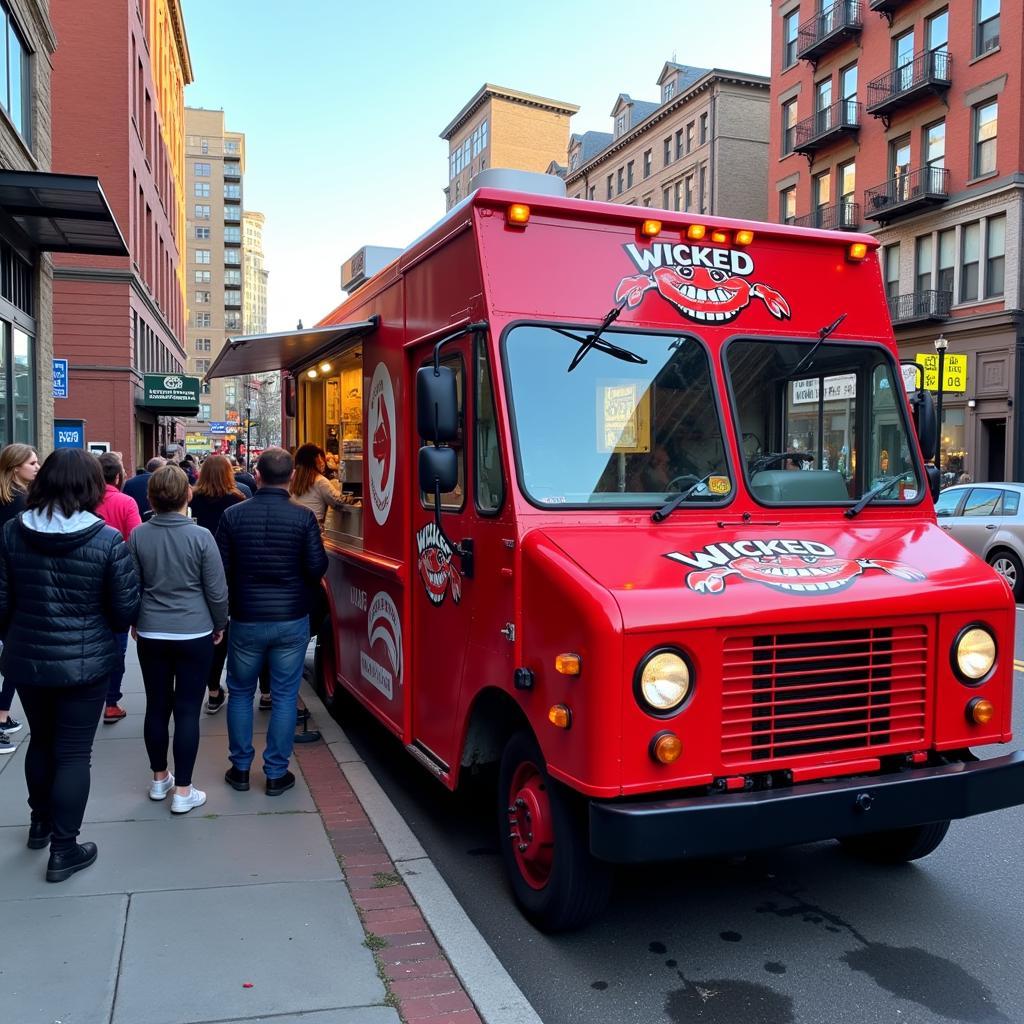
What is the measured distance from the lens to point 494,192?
4227mm

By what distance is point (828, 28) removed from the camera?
33.6 m

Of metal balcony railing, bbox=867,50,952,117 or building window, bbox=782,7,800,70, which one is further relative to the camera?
building window, bbox=782,7,800,70

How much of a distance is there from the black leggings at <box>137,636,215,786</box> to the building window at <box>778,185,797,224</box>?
116ft

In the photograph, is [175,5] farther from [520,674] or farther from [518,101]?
[520,674]

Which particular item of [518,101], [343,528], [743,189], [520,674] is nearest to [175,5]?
[743,189]

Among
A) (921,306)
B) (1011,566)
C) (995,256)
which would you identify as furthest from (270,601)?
(921,306)

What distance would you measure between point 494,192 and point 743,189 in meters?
43.8

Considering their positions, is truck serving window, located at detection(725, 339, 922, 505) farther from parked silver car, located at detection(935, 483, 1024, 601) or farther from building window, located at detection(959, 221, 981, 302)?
building window, located at detection(959, 221, 981, 302)

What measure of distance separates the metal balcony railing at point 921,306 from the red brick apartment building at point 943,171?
0.04 metres

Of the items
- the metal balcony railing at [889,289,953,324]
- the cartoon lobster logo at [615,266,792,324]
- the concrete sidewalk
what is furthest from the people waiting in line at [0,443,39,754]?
the metal balcony railing at [889,289,953,324]

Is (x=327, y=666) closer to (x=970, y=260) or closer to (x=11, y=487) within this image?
(x=11, y=487)

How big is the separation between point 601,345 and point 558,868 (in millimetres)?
2170

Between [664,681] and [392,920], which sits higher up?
[664,681]

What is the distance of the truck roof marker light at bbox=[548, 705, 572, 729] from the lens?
348 centimetres
